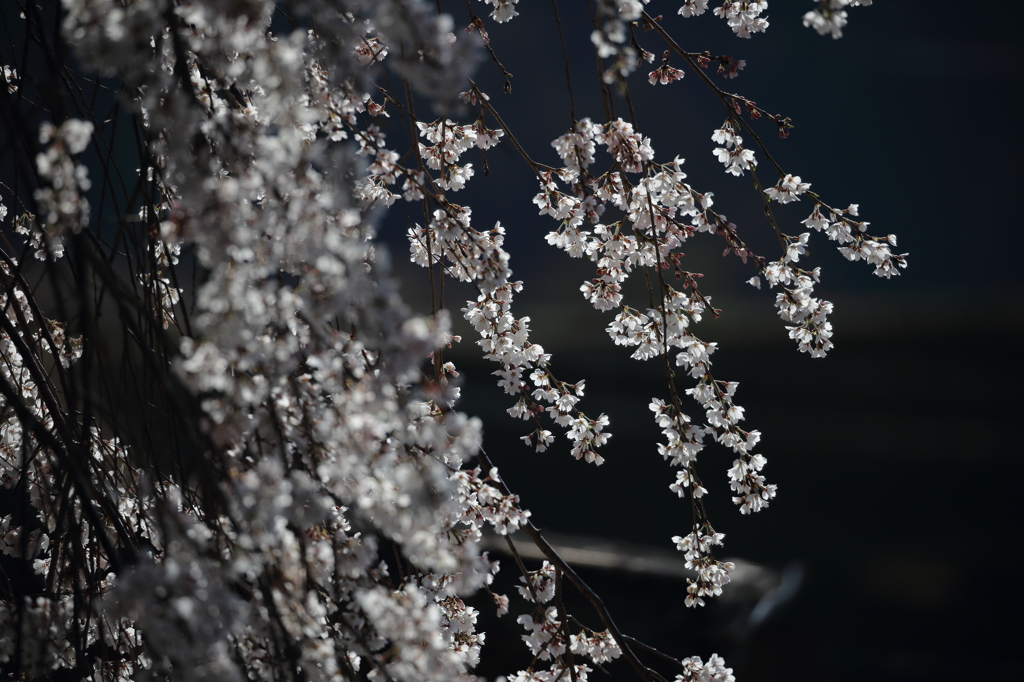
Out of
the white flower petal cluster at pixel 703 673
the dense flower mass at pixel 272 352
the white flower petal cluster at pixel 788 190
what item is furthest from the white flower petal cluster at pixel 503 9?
the white flower petal cluster at pixel 703 673

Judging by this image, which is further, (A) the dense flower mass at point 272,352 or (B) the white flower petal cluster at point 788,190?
(B) the white flower petal cluster at point 788,190

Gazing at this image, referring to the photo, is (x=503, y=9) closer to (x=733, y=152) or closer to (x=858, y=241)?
(x=733, y=152)

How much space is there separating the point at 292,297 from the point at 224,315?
7cm

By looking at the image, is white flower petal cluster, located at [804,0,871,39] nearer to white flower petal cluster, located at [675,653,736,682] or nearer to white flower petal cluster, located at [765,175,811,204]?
white flower petal cluster, located at [765,175,811,204]

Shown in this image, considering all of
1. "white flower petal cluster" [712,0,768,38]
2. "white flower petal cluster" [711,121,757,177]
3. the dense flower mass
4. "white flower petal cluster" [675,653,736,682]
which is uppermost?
"white flower petal cluster" [712,0,768,38]

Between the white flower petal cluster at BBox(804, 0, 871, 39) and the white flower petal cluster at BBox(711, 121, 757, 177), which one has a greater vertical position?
the white flower petal cluster at BBox(711, 121, 757, 177)

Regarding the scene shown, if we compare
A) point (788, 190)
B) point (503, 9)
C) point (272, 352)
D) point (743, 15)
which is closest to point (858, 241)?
point (788, 190)

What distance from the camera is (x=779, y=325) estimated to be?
4613mm

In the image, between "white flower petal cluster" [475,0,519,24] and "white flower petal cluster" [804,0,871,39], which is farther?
"white flower petal cluster" [475,0,519,24]

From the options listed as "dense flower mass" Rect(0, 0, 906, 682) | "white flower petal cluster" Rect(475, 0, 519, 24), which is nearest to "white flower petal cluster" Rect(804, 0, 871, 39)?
"dense flower mass" Rect(0, 0, 906, 682)

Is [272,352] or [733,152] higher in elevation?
[733,152]

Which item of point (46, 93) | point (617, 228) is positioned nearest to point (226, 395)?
point (46, 93)

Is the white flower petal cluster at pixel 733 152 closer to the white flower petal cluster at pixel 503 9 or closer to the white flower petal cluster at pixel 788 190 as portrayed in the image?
the white flower petal cluster at pixel 788 190

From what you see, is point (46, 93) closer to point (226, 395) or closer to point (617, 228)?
point (226, 395)
